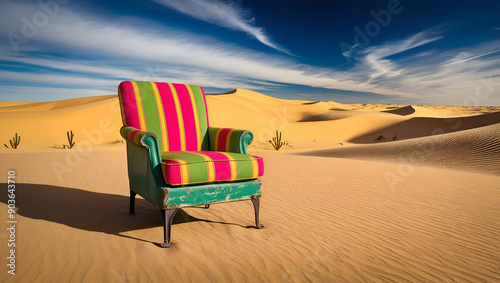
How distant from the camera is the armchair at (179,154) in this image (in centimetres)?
280

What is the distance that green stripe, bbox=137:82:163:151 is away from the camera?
12.1 ft

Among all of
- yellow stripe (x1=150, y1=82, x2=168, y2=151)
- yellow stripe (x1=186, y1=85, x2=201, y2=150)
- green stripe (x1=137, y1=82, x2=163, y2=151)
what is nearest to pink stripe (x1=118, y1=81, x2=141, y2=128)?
green stripe (x1=137, y1=82, x2=163, y2=151)

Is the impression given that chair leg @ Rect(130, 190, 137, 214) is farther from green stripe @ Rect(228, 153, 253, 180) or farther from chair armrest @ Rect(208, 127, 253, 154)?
green stripe @ Rect(228, 153, 253, 180)

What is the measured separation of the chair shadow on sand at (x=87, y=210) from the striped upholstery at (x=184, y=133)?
2.64ft

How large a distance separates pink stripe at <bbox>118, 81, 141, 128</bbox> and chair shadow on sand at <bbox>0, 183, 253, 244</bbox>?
3.61ft

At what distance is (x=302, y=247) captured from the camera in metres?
2.86

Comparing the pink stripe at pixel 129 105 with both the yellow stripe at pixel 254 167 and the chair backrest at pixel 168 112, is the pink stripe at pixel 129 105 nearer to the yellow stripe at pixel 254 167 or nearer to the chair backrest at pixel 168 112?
the chair backrest at pixel 168 112

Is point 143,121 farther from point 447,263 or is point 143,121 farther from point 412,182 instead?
point 412,182

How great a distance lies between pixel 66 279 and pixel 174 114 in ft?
7.11

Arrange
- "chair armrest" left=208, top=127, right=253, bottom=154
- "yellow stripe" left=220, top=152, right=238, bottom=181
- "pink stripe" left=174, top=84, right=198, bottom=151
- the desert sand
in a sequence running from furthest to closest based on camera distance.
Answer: "pink stripe" left=174, top=84, right=198, bottom=151 → "chair armrest" left=208, top=127, right=253, bottom=154 → "yellow stripe" left=220, top=152, right=238, bottom=181 → the desert sand

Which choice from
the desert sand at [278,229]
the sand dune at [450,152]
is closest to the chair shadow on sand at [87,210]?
the desert sand at [278,229]

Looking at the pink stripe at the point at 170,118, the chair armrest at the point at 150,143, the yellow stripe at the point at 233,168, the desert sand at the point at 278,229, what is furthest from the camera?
the pink stripe at the point at 170,118

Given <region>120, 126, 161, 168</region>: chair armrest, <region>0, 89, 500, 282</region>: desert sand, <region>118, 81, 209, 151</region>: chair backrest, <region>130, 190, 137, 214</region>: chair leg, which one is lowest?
<region>0, 89, 500, 282</region>: desert sand

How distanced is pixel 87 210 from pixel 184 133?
5.05ft
